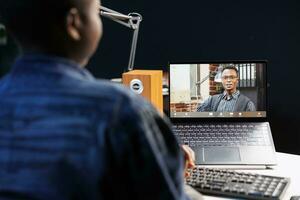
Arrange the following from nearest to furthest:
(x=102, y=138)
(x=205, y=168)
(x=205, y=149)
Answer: (x=102, y=138) < (x=205, y=168) < (x=205, y=149)

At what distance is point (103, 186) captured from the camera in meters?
0.69

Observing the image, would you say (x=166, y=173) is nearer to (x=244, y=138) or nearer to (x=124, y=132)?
(x=124, y=132)

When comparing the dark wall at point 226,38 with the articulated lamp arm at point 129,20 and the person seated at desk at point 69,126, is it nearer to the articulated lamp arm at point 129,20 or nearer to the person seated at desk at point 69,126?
the articulated lamp arm at point 129,20

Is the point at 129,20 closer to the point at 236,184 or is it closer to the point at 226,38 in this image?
the point at 226,38

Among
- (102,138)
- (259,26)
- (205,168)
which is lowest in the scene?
(205,168)

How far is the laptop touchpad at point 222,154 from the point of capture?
1.55 m

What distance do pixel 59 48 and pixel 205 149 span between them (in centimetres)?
95

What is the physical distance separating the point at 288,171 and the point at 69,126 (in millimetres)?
1000

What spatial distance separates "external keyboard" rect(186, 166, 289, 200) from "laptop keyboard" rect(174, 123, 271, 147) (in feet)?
0.81

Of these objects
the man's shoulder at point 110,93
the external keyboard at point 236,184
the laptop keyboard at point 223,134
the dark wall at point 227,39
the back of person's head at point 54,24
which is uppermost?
the dark wall at point 227,39

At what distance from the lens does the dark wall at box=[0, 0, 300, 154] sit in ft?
7.60

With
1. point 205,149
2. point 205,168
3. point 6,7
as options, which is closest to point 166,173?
point 6,7

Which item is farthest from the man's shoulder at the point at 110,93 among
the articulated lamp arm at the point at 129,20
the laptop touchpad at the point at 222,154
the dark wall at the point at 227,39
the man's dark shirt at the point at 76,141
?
the dark wall at the point at 227,39

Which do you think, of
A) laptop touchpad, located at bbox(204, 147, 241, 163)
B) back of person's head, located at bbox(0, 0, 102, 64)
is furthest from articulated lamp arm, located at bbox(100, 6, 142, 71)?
back of person's head, located at bbox(0, 0, 102, 64)
